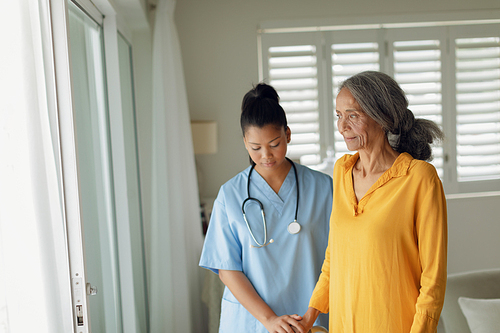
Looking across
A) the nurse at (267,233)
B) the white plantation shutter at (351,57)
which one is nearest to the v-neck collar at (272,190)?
the nurse at (267,233)

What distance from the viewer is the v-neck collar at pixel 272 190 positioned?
1322mm

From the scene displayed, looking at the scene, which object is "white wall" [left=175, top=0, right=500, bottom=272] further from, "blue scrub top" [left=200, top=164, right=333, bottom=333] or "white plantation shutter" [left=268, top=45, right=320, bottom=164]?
"blue scrub top" [left=200, top=164, right=333, bottom=333]

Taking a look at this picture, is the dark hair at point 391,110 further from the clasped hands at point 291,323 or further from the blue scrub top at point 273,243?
the clasped hands at point 291,323

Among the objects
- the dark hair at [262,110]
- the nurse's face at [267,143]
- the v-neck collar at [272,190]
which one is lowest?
the v-neck collar at [272,190]

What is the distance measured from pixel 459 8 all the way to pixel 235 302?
3280 millimetres

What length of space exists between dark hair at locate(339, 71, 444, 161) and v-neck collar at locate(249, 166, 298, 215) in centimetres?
40

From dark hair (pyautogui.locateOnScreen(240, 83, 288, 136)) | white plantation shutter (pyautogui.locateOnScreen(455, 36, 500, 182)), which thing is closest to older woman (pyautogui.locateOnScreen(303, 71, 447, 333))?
dark hair (pyautogui.locateOnScreen(240, 83, 288, 136))

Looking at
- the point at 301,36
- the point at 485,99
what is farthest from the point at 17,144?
the point at 485,99

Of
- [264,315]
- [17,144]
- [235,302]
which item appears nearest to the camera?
[17,144]

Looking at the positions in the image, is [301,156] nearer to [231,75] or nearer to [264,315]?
[231,75]

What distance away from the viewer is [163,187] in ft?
7.55

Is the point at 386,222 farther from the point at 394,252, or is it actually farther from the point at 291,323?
the point at 291,323

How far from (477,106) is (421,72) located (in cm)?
59

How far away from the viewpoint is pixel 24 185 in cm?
90
